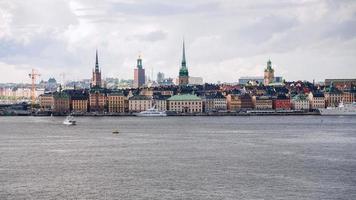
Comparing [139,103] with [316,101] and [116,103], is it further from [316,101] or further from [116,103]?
[316,101]

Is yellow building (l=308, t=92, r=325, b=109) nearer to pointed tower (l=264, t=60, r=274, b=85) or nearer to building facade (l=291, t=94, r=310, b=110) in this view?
building facade (l=291, t=94, r=310, b=110)

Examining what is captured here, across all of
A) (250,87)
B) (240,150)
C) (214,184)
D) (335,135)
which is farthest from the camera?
(250,87)

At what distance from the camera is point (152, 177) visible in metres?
27.3

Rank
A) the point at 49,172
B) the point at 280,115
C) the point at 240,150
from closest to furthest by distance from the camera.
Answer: the point at 49,172
the point at 240,150
the point at 280,115

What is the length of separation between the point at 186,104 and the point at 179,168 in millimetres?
67576

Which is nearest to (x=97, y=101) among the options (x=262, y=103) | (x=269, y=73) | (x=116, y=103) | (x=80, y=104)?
(x=80, y=104)

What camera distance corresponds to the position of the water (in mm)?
24453

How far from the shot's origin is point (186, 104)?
9738cm

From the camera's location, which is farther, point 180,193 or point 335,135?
point 335,135

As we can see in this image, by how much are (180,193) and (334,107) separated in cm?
7330

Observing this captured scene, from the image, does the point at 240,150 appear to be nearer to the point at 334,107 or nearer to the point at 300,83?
the point at 334,107

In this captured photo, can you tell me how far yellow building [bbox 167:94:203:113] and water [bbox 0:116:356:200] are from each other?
50.9 m

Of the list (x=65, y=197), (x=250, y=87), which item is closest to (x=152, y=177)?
(x=65, y=197)

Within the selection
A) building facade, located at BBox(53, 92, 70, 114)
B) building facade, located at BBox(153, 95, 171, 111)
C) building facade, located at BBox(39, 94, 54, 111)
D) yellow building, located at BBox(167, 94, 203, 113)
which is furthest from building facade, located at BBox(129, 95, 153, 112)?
building facade, located at BBox(39, 94, 54, 111)
